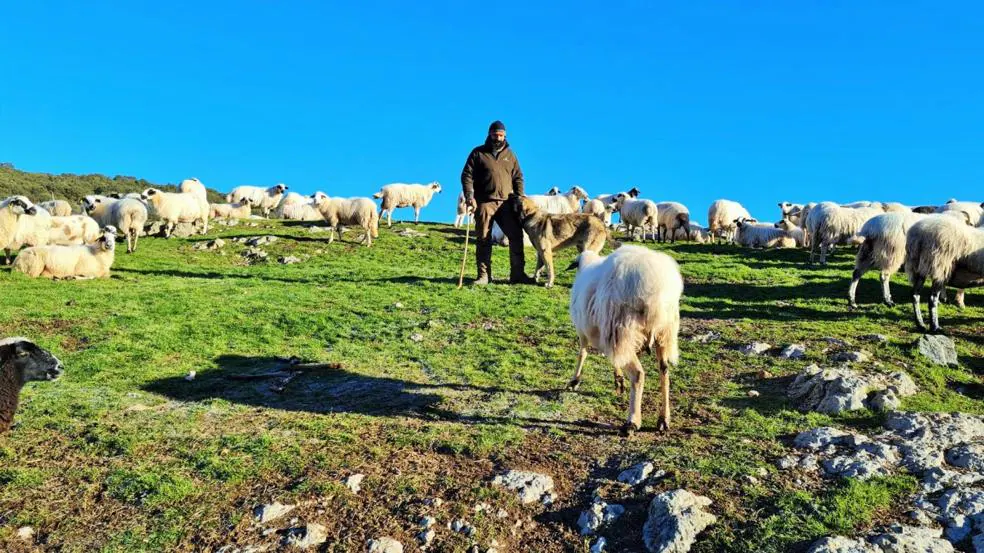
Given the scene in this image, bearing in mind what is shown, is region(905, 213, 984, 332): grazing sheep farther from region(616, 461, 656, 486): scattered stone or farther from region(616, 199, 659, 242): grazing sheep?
region(616, 199, 659, 242): grazing sheep

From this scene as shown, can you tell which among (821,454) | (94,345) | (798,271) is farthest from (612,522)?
(798,271)

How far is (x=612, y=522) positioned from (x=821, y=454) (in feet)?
8.47

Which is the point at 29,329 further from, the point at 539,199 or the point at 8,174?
the point at 8,174

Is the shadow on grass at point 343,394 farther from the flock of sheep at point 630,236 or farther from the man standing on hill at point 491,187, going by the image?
the man standing on hill at point 491,187

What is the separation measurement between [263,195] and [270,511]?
46.7 m

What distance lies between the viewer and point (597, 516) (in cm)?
485

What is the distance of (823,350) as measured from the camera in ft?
32.1

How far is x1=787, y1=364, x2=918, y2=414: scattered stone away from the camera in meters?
7.09

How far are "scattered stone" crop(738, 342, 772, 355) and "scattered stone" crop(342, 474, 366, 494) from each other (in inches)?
283

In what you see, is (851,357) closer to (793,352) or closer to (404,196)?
(793,352)

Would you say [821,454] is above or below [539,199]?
below

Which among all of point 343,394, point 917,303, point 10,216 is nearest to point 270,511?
point 343,394

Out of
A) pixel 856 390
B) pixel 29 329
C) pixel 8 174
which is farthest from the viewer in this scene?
pixel 8 174

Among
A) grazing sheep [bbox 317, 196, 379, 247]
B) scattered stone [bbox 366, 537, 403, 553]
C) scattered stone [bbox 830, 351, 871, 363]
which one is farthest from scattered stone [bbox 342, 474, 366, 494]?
grazing sheep [bbox 317, 196, 379, 247]
